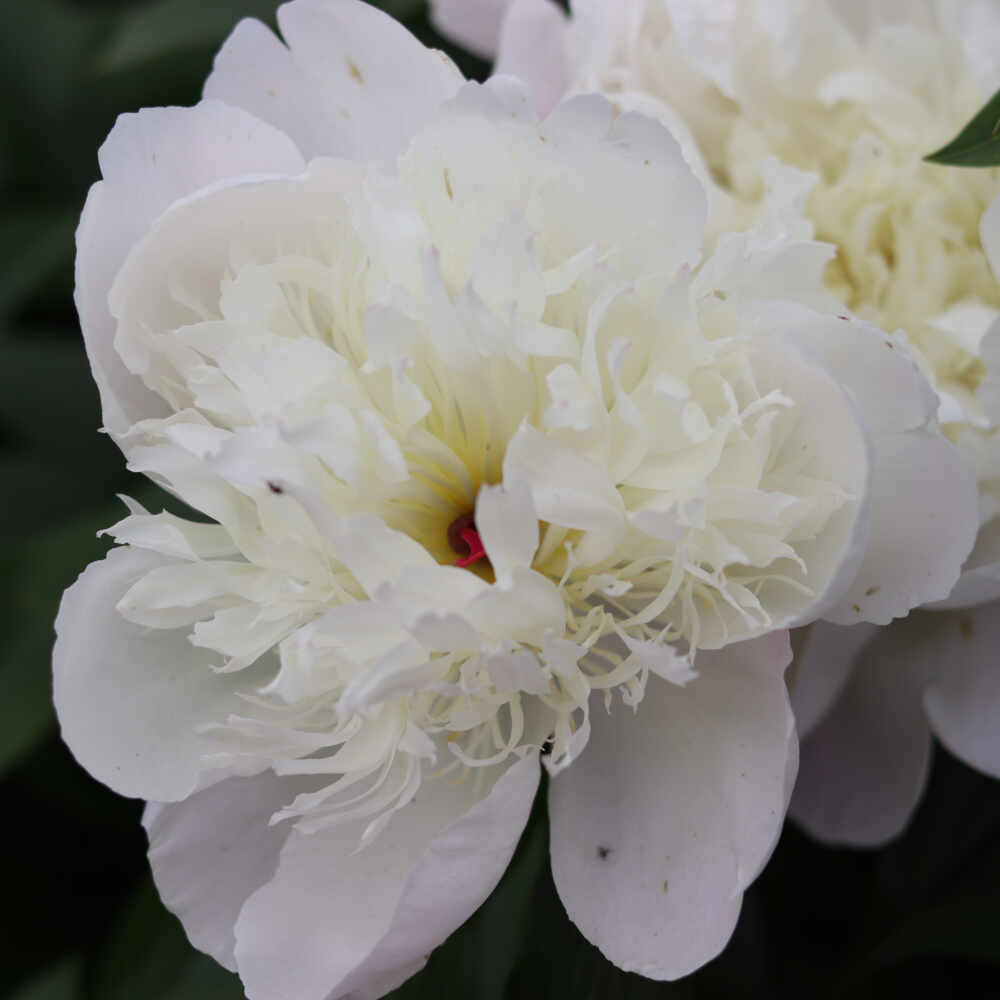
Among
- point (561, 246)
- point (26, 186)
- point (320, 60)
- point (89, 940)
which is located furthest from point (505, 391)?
point (26, 186)

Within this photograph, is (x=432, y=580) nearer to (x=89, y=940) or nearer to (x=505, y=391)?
(x=505, y=391)

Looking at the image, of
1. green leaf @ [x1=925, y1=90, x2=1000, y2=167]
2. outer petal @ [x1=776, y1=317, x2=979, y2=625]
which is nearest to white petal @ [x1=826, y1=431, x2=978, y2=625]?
outer petal @ [x1=776, y1=317, x2=979, y2=625]

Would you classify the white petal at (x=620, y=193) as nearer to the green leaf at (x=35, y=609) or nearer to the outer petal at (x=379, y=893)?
the outer petal at (x=379, y=893)

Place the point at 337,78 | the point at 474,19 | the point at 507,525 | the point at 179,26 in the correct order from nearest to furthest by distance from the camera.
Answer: the point at 507,525
the point at 337,78
the point at 474,19
the point at 179,26

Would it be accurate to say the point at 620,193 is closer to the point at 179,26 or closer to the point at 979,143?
the point at 979,143

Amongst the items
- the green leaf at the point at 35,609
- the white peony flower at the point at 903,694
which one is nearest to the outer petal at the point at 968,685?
the white peony flower at the point at 903,694

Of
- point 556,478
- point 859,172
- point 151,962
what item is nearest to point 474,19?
point 859,172

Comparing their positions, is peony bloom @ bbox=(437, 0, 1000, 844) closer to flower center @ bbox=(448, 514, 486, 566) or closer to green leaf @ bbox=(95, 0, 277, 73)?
flower center @ bbox=(448, 514, 486, 566)
